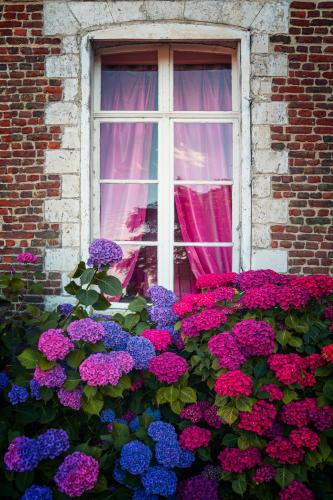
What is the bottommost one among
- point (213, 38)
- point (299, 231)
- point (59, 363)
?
point (59, 363)

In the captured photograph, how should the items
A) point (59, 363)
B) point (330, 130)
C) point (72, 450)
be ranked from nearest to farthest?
point (72, 450)
point (59, 363)
point (330, 130)

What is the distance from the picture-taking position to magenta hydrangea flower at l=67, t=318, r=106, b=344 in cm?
229

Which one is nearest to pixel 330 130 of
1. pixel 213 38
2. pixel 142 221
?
pixel 213 38

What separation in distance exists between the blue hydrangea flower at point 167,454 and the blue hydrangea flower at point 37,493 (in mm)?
513

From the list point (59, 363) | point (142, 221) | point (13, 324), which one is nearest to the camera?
point (59, 363)

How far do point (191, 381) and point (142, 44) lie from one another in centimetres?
286

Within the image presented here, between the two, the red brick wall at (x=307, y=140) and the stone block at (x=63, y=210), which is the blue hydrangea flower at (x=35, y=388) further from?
the red brick wall at (x=307, y=140)

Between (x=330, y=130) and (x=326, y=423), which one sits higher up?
(x=330, y=130)

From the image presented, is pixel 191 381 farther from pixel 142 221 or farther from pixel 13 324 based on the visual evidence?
pixel 142 221

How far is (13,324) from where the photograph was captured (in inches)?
127

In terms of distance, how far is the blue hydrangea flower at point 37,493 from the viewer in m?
2.13

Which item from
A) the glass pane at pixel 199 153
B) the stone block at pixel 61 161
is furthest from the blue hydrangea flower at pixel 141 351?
the glass pane at pixel 199 153

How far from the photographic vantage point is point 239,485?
2.17 metres

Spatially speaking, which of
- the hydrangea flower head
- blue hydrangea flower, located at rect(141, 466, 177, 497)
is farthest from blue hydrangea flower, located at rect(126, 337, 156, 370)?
the hydrangea flower head
